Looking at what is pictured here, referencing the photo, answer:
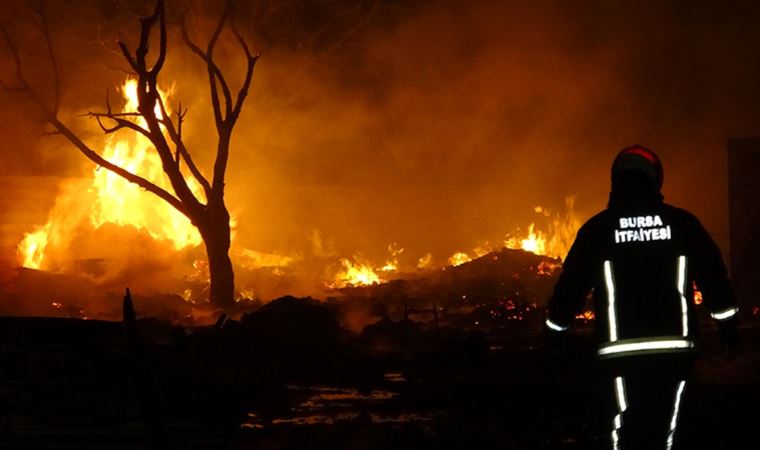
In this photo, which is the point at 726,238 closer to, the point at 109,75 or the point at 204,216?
the point at 204,216

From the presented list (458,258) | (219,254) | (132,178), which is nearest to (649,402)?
(219,254)

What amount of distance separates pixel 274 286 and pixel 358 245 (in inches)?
144

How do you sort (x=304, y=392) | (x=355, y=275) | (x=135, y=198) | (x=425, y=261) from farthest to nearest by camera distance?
1. (x=425, y=261)
2. (x=355, y=275)
3. (x=135, y=198)
4. (x=304, y=392)

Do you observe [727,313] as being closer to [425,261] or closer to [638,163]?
[638,163]

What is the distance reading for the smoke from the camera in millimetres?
22891

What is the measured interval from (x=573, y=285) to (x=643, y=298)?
1.15 ft

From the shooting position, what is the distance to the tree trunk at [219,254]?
18.8 m

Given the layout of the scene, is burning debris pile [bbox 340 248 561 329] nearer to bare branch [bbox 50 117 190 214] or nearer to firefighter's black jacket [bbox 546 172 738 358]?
bare branch [bbox 50 117 190 214]

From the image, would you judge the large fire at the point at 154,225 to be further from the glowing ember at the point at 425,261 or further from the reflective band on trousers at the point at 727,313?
the reflective band on trousers at the point at 727,313

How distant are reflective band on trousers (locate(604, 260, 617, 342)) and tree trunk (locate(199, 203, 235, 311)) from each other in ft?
47.2

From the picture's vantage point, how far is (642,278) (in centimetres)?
491

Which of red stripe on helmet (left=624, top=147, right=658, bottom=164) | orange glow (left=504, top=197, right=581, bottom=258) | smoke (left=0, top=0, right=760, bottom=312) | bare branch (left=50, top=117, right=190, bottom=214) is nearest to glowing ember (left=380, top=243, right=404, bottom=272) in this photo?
smoke (left=0, top=0, right=760, bottom=312)

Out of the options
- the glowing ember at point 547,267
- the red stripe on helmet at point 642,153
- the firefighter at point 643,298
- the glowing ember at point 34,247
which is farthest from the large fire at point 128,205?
the firefighter at point 643,298

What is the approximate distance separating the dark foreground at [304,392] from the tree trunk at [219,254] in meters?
4.20
